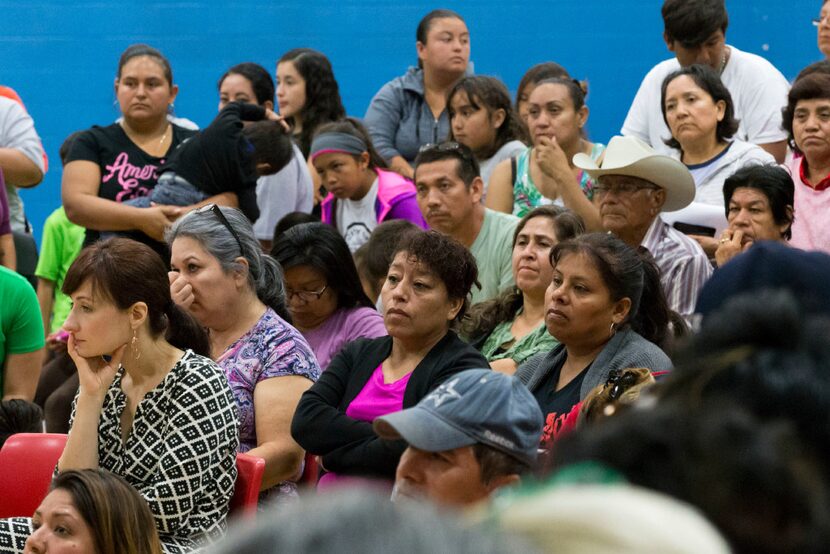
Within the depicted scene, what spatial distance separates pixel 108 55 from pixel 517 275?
12.0 feet

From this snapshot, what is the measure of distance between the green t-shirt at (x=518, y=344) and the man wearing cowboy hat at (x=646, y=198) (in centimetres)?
55

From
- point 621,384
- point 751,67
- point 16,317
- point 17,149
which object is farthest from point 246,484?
point 751,67

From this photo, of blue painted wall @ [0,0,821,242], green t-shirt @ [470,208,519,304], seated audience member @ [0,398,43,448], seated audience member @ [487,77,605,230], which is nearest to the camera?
seated audience member @ [0,398,43,448]

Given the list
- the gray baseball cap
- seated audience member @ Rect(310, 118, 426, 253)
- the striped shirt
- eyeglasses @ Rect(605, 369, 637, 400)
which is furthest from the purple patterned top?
seated audience member @ Rect(310, 118, 426, 253)

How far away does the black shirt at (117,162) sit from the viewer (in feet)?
15.6

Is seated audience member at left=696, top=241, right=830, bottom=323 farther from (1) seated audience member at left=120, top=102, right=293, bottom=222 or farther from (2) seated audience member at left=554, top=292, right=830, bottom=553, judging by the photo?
(1) seated audience member at left=120, top=102, right=293, bottom=222

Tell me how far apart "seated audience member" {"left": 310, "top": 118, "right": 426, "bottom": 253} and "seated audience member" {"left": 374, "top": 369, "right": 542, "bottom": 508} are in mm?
3174

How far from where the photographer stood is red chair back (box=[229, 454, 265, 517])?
303 cm

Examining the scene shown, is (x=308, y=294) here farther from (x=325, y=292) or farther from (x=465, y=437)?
(x=465, y=437)

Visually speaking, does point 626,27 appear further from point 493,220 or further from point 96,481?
point 96,481

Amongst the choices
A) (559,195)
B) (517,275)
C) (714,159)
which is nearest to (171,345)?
(517,275)

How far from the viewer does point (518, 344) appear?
382 cm

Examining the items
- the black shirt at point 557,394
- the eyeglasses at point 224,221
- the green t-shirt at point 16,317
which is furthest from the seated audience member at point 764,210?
the green t-shirt at point 16,317

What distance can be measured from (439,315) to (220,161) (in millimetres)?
1459
